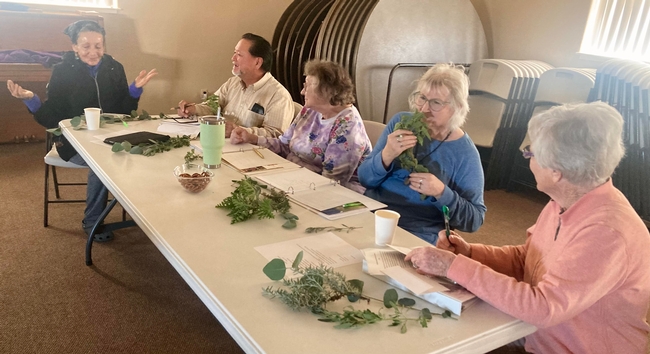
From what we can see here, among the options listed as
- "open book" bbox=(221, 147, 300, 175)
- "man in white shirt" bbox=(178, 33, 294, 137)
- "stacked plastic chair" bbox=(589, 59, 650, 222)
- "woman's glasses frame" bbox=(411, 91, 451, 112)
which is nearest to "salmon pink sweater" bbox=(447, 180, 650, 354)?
"woman's glasses frame" bbox=(411, 91, 451, 112)

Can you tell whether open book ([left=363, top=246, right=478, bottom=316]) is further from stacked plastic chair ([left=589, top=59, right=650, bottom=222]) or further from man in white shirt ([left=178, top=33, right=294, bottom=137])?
stacked plastic chair ([left=589, top=59, right=650, bottom=222])

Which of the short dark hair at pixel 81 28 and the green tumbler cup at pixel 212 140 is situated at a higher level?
the short dark hair at pixel 81 28

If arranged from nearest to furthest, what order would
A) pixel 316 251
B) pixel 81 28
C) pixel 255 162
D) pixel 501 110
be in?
pixel 316 251
pixel 255 162
pixel 81 28
pixel 501 110

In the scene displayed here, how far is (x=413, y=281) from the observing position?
42.7 inches

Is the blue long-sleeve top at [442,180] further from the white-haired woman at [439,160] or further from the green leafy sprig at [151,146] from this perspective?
the green leafy sprig at [151,146]

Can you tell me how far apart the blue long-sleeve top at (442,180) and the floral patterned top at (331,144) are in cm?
23

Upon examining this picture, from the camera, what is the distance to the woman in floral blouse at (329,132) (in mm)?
2197

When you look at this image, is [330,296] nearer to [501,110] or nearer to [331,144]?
[331,144]

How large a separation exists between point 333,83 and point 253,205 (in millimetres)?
979

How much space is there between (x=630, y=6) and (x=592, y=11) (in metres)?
0.27

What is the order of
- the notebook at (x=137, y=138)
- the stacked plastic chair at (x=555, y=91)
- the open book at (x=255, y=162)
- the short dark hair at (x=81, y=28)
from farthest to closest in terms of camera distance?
1. the stacked plastic chair at (x=555, y=91)
2. the short dark hair at (x=81, y=28)
3. the notebook at (x=137, y=138)
4. the open book at (x=255, y=162)

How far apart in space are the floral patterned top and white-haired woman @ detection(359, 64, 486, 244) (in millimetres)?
278

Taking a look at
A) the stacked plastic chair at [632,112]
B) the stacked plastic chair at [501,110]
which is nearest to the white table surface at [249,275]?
the stacked plastic chair at [632,112]

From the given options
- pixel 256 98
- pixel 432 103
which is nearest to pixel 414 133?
pixel 432 103
